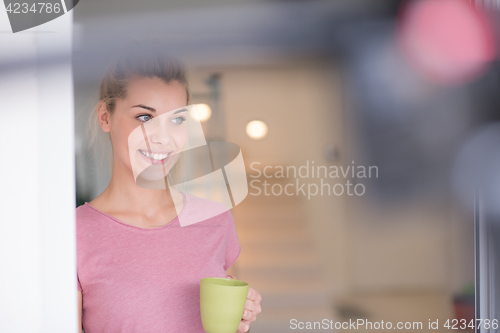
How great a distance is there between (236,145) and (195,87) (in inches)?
5.4

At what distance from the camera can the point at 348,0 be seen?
0.74 m

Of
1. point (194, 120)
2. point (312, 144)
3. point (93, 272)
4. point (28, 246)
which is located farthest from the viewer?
point (312, 144)

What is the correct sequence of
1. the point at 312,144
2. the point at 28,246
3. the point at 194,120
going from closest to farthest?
the point at 28,246 → the point at 194,120 → the point at 312,144

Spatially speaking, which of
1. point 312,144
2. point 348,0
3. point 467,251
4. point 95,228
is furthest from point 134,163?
point 467,251

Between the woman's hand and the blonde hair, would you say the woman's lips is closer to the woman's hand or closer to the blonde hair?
the blonde hair

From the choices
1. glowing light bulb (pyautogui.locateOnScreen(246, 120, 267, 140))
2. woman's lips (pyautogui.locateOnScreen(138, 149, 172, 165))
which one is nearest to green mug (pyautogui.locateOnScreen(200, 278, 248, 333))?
woman's lips (pyautogui.locateOnScreen(138, 149, 172, 165))

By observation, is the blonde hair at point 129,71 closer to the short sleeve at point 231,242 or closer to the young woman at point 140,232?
the young woman at point 140,232

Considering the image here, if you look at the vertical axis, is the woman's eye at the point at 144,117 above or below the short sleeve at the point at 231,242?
above

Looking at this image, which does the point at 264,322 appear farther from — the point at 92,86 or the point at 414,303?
the point at 92,86

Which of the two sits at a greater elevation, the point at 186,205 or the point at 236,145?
the point at 236,145

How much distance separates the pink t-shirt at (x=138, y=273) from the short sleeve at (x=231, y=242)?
0.19 ft

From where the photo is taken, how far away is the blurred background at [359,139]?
28.9 inches

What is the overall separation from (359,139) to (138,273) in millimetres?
531

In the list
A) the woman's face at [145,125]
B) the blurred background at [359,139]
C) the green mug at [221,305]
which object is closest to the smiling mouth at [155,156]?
the woman's face at [145,125]
